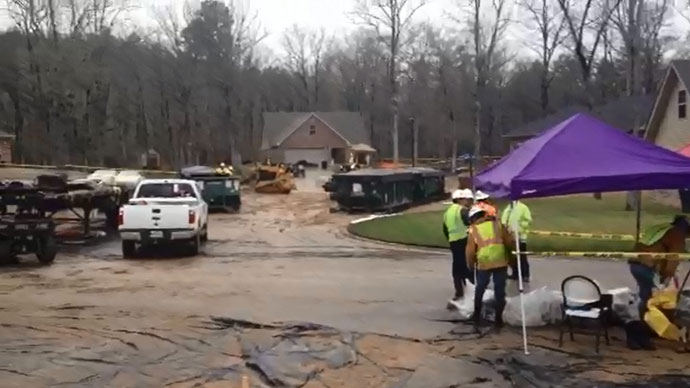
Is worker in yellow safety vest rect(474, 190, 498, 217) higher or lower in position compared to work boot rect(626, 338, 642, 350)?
higher

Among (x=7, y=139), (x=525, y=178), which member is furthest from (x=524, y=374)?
(x=7, y=139)

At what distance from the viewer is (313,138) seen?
89062 mm

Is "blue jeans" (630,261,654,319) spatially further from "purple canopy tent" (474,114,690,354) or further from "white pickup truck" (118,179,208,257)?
"white pickup truck" (118,179,208,257)

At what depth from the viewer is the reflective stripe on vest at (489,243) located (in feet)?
36.7

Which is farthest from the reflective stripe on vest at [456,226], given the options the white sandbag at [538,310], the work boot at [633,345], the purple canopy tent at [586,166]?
the work boot at [633,345]

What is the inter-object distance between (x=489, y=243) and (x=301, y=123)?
77963 mm

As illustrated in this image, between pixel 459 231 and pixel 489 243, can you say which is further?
pixel 459 231

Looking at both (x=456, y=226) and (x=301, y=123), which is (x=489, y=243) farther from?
(x=301, y=123)

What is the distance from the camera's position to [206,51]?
3066 inches

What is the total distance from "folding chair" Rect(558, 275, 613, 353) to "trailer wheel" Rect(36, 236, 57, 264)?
14.2 meters

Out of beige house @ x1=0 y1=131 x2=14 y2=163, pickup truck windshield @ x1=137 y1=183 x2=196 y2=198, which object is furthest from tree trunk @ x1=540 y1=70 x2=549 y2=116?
pickup truck windshield @ x1=137 y1=183 x2=196 y2=198

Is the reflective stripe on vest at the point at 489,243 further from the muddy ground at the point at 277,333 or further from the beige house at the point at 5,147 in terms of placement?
the beige house at the point at 5,147

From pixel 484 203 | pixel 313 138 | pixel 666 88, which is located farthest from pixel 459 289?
pixel 313 138

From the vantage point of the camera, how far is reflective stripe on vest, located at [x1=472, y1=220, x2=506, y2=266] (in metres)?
11.2
